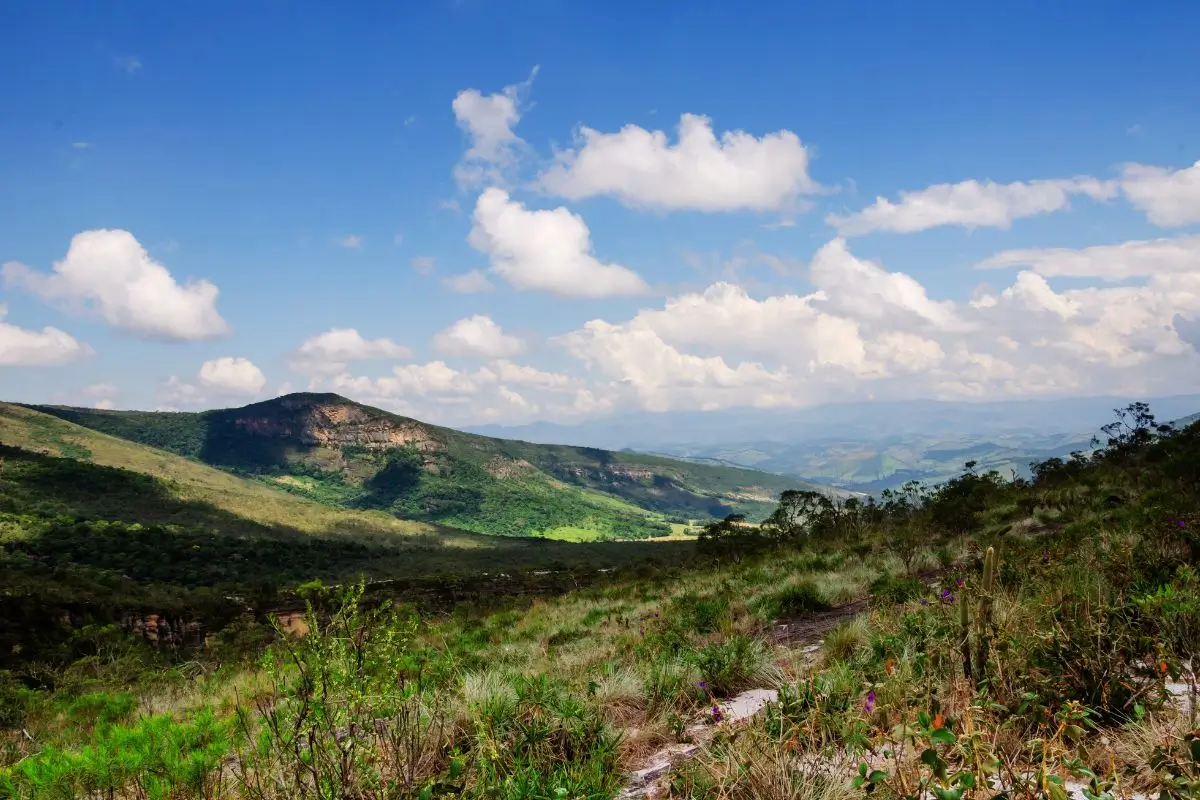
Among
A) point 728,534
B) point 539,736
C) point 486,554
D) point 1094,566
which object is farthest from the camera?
point 486,554

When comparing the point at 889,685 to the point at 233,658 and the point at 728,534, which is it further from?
the point at 728,534

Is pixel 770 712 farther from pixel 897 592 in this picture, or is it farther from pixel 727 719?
pixel 897 592

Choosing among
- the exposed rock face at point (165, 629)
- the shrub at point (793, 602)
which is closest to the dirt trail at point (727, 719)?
the shrub at point (793, 602)

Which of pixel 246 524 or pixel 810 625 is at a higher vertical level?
pixel 810 625

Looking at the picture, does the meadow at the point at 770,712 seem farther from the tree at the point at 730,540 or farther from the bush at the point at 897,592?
the tree at the point at 730,540

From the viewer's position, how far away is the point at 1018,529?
1356cm

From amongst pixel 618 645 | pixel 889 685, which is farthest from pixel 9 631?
pixel 889 685

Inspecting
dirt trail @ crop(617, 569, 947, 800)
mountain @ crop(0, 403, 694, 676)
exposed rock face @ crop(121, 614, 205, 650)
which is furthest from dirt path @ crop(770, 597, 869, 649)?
exposed rock face @ crop(121, 614, 205, 650)

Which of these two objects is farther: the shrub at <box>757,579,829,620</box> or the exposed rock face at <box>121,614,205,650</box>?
the exposed rock face at <box>121,614,205,650</box>

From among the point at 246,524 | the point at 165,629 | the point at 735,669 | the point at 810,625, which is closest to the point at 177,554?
the point at 246,524

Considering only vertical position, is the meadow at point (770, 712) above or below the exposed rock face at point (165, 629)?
above

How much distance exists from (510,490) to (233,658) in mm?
181837

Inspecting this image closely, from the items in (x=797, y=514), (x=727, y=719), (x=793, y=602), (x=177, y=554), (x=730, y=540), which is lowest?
(x=177, y=554)

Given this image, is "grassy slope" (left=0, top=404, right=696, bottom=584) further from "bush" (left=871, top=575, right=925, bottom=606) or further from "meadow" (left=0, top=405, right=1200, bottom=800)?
"meadow" (left=0, top=405, right=1200, bottom=800)
